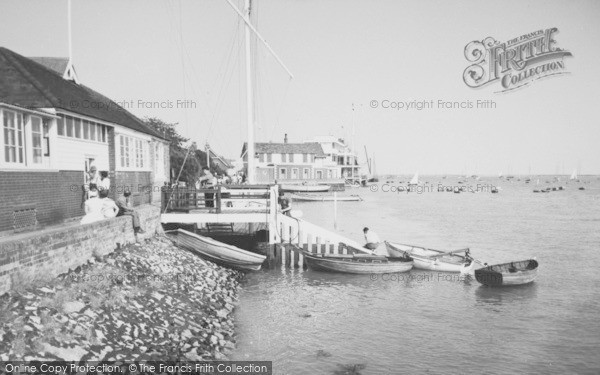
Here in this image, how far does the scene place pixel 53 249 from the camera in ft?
30.6

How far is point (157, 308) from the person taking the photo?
10.5 m

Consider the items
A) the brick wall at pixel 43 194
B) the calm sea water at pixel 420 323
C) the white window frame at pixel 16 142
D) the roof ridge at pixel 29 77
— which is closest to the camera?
the calm sea water at pixel 420 323

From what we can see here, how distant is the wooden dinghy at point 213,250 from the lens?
17.1 metres

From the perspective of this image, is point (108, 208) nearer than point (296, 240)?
Yes

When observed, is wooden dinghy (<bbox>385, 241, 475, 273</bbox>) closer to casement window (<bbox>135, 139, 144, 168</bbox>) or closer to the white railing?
the white railing

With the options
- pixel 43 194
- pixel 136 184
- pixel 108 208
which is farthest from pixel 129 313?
pixel 136 184

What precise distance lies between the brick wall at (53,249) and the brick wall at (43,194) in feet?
4.04

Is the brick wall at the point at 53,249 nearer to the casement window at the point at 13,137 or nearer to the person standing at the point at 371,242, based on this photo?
the casement window at the point at 13,137

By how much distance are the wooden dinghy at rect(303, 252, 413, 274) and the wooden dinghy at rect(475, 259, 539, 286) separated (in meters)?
3.26

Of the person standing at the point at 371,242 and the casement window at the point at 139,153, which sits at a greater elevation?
the casement window at the point at 139,153

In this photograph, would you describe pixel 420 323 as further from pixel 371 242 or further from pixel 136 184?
pixel 136 184

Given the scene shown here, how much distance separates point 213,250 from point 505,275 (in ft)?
41.2

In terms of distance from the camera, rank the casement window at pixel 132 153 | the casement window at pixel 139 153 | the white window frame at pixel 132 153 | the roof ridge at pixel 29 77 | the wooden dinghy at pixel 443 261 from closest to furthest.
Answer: the roof ridge at pixel 29 77 < the white window frame at pixel 132 153 < the wooden dinghy at pixel 443 261 < the casement window at pixel 132 153 < the casement window at pixel 139 153

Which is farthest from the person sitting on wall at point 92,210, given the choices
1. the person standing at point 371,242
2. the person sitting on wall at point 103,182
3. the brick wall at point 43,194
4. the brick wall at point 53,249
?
the person standing at point 371,242
